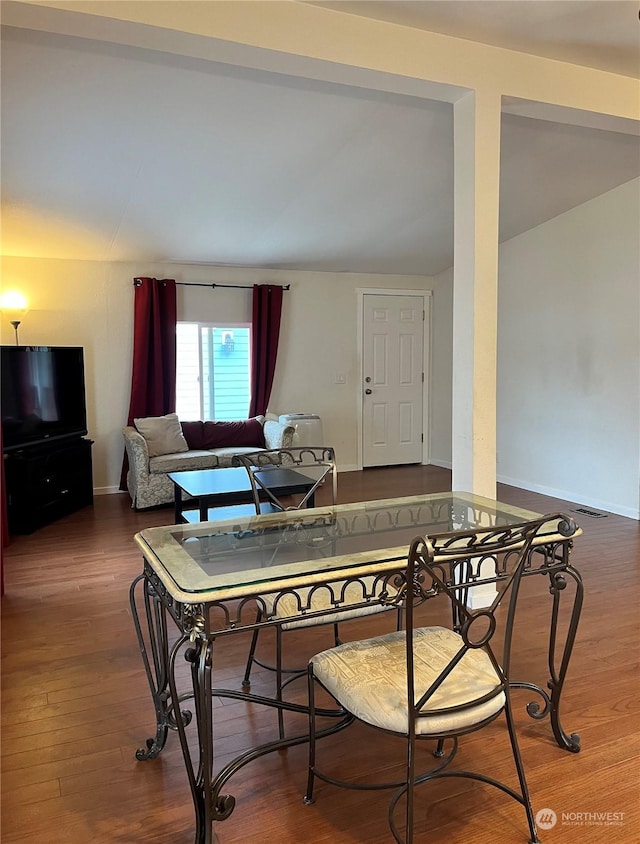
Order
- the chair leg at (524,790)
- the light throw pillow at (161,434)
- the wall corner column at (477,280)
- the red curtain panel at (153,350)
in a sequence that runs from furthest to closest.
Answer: the red curtain panel at (153,350), the light throw pillow at (161,434), the wall corner column at (477,280), the chair leg at (524,790)

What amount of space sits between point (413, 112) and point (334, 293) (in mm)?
3174

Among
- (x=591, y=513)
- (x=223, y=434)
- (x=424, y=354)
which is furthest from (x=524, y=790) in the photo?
(x=424, y=354)


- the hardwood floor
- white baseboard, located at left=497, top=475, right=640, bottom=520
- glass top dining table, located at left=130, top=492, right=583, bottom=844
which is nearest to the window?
white baseboard, located at left=497, top=475, right=640, bottom=520

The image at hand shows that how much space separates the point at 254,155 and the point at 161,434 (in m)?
2.65

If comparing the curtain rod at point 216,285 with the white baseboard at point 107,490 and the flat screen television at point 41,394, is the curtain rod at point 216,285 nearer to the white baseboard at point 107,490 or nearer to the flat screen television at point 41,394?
the flat screen television at point 41,394

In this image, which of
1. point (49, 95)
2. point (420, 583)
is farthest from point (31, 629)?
point (49, 95)

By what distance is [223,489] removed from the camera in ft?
13.3

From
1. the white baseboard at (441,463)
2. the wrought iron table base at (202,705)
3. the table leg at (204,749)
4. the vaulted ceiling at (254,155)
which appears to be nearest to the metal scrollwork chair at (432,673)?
the wrought iron table base at (202,705)

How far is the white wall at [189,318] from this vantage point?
5.74 m

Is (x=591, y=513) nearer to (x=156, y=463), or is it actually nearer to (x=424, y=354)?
(x=424, y=354)

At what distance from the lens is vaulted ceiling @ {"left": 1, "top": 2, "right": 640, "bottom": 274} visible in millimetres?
3053

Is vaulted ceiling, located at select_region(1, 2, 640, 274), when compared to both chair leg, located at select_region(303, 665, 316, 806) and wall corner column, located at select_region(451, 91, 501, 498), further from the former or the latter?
chair leg, located at select_region(303, 665, 316, 806)

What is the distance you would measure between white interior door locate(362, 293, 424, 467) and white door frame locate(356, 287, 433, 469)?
4 cm

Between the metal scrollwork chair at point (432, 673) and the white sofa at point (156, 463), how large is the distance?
338 centimetres
